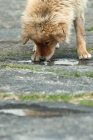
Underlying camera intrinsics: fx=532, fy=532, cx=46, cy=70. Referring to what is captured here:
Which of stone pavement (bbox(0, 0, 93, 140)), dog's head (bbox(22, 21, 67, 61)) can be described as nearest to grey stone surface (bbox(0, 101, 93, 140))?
stone pavement (bbox(0, 0, 93, 140))

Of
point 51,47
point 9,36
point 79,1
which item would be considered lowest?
point 9,36

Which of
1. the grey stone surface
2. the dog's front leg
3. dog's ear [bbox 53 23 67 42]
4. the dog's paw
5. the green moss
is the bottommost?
the dog's paw

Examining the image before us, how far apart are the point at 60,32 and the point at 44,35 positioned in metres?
0.33

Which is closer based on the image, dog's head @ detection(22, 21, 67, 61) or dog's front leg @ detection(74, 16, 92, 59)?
dog's head @ detection(22, 21, 67, 61)

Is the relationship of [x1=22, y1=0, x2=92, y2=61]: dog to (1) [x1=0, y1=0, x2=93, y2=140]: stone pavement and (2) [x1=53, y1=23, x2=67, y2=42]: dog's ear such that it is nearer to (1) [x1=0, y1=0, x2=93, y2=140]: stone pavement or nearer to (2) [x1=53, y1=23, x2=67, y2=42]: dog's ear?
(2) [x1=53, y1=23, x2=67, y2=42]: dog's ear

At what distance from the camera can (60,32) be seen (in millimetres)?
10336

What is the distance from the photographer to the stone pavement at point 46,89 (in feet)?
18.7

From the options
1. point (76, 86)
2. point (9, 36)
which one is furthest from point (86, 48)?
point (76, 86)

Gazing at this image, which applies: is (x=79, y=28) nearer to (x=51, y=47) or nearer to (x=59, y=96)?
(x=51, y=47)

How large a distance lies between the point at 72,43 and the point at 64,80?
4.76m

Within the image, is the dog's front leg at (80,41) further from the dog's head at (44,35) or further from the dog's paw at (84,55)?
the dog's head at (44,35)

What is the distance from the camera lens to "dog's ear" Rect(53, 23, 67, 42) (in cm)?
1030

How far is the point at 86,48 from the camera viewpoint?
40.0 feet

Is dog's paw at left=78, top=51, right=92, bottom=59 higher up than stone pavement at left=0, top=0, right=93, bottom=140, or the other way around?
stone pavement at left=0, top=0, right=93, bottom=140
